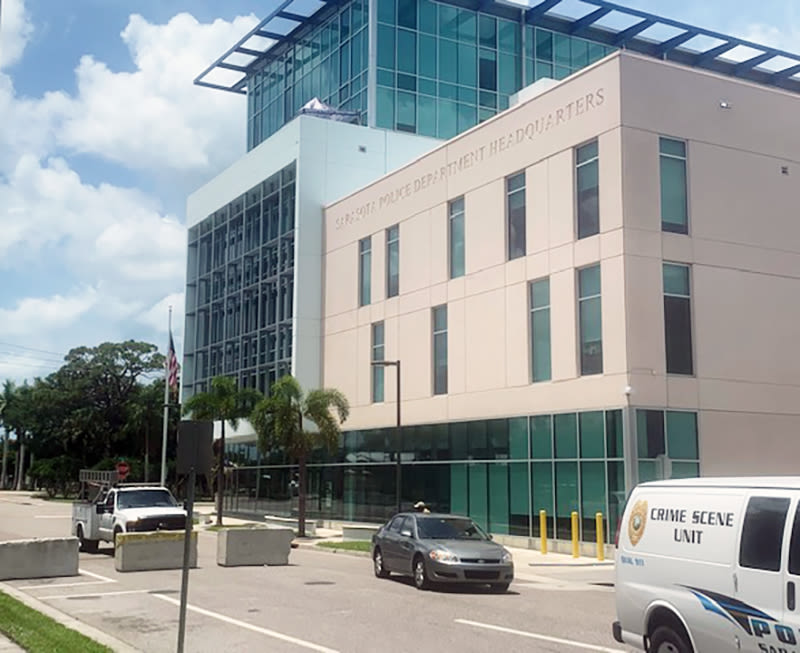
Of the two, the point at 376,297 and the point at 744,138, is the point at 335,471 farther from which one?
the point at 744,138

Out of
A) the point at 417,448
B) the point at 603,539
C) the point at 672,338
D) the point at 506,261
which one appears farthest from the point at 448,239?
the point at 603,539

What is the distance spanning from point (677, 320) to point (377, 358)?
52.4 feet

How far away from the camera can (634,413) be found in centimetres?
2825

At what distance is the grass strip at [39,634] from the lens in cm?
1109

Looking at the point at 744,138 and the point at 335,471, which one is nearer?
the point at 744,138

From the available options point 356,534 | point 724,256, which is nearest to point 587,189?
point 724,256

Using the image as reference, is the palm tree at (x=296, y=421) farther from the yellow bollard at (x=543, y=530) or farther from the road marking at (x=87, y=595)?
the road marking at (x=87, y=595)

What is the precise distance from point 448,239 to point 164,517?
55.3 feet

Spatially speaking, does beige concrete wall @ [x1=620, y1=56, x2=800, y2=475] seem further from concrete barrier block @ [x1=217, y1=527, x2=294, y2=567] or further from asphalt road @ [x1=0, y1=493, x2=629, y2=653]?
concrete barrier block @ [x1=217, y1=527, x2=294, y2=567]

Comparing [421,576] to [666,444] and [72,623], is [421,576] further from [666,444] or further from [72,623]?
[666,444]

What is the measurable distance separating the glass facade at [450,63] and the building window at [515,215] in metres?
17.3

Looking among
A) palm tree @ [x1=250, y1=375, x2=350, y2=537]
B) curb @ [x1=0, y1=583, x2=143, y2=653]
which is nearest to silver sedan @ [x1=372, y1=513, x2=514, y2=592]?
curb @ [x1=0, y1=583, x2=143, y2=653]

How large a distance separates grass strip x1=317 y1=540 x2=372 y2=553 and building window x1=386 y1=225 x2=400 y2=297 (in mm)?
12339

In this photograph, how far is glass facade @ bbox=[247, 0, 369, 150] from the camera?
51.5m
